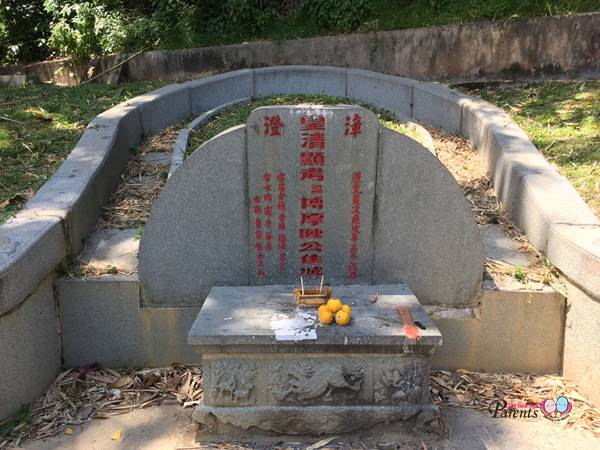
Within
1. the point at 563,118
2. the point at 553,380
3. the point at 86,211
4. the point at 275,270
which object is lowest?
the point at 553,380

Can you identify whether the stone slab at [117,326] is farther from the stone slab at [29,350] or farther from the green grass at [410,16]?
the green grass at [410,16]

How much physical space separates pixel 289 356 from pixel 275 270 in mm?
832

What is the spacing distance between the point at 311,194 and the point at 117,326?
5.22 feet

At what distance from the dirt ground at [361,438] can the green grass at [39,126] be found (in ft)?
5.63

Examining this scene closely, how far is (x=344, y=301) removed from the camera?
370cm

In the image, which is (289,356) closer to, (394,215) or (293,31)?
(394,215)

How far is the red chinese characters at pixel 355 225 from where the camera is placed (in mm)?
3926

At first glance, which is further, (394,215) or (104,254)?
(104,254)

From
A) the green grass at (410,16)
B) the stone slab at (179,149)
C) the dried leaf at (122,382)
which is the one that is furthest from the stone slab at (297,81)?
the dried leaf at (122,382)

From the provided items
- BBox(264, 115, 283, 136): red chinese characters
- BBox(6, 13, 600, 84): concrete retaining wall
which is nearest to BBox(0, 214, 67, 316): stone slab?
BBox(264, 115, 283, 136): red chinese characters

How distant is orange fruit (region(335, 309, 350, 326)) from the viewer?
3.36 metres

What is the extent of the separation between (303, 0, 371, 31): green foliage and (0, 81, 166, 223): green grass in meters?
3.44

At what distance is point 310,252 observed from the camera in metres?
4.05

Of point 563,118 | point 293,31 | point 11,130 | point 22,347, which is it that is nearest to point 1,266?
point 22,347
